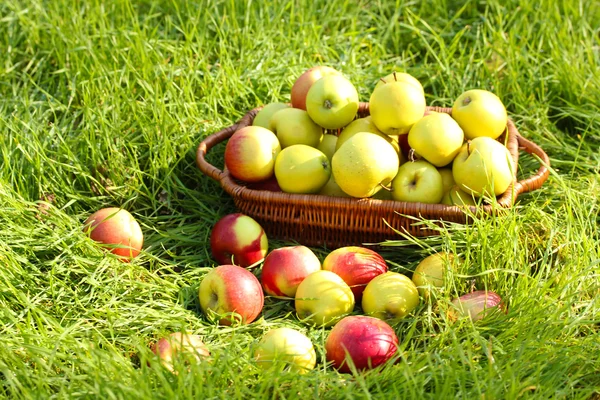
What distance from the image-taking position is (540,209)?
2988 mm

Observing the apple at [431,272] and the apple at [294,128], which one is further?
the apple at [294,128]

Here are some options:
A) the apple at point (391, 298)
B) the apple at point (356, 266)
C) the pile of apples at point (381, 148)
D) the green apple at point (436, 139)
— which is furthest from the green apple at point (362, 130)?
the apple at point (391, 298)

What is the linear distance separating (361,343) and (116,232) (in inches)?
45.6

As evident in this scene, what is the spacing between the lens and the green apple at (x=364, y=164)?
2867 millimetres

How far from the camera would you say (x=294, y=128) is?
10.5ft

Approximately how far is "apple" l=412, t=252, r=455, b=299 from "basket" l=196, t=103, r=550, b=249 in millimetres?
164

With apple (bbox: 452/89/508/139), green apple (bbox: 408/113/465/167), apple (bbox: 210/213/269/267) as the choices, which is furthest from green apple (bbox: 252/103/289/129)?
apple (bbox: 452/89/508/139)

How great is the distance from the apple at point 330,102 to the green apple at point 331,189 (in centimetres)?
26

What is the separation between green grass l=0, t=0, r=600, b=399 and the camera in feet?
7.26

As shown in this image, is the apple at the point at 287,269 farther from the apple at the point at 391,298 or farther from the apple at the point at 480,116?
the apple at the point at 480,116

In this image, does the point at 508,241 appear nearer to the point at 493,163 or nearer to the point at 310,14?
the point at 493,163

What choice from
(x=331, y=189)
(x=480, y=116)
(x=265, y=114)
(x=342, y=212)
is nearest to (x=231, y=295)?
(x=342, y=212)

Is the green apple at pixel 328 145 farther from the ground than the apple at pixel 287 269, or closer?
farther from the ground

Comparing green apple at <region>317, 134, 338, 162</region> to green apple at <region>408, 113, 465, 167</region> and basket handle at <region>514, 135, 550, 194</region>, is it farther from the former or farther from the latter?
basket handle at <region>514, 135, 550, 194</region>
